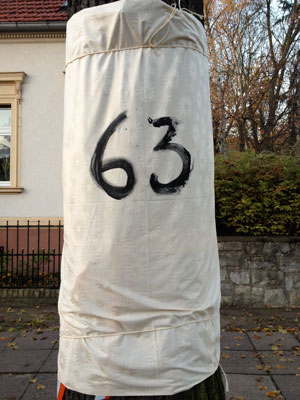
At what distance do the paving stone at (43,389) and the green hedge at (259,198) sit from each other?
13.0 ft

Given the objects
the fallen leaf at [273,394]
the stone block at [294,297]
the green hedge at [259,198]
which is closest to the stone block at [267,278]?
the stone block at [294,297]

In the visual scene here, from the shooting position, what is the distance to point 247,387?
13.4ft

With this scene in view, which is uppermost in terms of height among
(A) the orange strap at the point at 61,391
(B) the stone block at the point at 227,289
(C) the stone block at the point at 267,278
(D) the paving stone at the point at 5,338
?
(A) the orange strap at the point at 61,391

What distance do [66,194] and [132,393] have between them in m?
1.04

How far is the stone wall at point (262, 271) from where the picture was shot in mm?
6891

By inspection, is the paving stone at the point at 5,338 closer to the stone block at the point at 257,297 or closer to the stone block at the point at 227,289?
the stone block at the point at 227,289

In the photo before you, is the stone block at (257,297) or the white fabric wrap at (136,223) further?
the stone block at (257,297)

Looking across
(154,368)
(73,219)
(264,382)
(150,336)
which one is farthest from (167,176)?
(264,382)

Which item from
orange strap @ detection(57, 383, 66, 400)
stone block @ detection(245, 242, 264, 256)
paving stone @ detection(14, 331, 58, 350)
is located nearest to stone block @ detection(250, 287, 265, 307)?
stone block @ detection(245, 242, 264, 256)

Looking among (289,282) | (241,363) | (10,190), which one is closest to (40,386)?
(241,363)

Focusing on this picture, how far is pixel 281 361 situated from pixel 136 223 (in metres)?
3.59

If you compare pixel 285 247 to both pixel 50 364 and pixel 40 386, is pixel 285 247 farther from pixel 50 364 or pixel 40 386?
pixel 40 386

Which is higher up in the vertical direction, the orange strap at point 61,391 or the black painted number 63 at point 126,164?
the black painted number 63 at point 126,164

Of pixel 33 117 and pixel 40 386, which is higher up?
pixel 33 117
